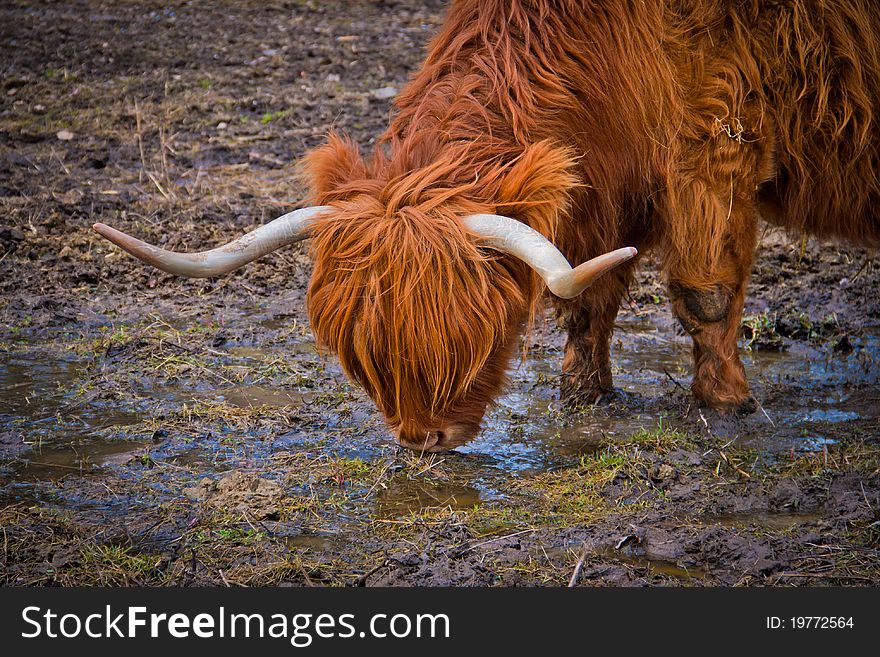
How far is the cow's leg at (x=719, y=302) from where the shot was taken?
13.2ft

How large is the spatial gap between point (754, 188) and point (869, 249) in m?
1.20

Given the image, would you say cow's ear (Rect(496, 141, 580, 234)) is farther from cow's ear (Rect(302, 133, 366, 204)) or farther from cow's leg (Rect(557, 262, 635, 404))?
cow's leg (Rect(557, 262, 635, 404))

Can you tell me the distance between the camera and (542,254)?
3.09 metres

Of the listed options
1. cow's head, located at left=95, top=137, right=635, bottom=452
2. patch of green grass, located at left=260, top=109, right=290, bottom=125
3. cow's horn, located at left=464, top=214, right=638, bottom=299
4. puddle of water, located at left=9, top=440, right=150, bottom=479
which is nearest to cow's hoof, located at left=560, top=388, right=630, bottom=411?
cow's head, located at left=95, top=137, right=635, bottom=452

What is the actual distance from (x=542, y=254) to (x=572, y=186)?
415mm

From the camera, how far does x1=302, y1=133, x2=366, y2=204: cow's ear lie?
11.4 feet

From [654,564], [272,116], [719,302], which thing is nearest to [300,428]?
[654,564]

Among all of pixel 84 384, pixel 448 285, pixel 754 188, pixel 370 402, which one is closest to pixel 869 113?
pixel 754 188

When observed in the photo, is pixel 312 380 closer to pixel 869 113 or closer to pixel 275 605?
pixel 275 605

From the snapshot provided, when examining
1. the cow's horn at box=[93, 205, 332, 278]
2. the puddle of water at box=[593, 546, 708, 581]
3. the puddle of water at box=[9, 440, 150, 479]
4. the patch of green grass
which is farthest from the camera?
the patch of green grass

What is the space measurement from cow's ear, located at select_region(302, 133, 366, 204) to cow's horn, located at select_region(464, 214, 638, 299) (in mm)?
514

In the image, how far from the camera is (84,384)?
4543mm

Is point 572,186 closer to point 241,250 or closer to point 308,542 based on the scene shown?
point 241,250

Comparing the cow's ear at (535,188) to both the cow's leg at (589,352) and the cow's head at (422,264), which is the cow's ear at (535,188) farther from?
the cow's leg at (589,352)
